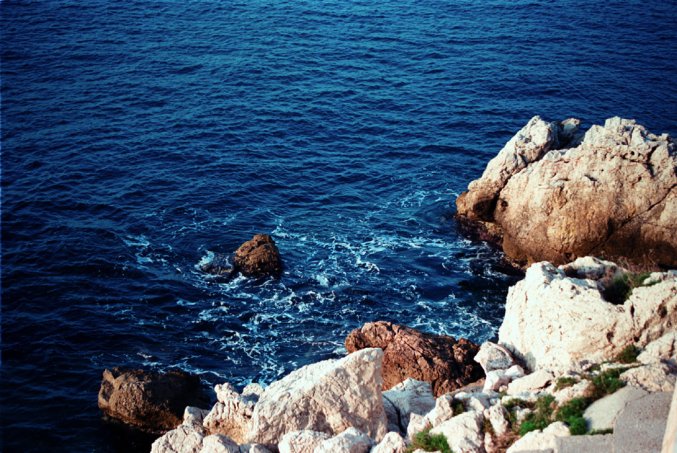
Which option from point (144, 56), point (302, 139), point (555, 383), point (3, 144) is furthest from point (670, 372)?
point (144, 56)

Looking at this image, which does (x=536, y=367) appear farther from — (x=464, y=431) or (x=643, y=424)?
(x=643, y=424)

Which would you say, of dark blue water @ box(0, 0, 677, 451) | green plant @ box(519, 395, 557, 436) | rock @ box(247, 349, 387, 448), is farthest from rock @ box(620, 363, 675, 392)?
dark blue water @ box(0, 0, 677, 451)

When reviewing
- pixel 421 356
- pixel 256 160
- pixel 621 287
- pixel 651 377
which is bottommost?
pixel 421 356

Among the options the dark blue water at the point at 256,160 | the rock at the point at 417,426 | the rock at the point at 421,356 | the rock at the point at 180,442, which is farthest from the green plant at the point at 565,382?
the dark blue water at the point at 256,160

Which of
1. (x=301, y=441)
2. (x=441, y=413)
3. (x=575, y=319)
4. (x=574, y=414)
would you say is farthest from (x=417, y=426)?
(x=575, y=319)

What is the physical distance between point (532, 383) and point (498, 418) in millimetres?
4371

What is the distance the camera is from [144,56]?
287ft

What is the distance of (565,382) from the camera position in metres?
28.3

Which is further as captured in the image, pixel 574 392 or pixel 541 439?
pixel 574 392

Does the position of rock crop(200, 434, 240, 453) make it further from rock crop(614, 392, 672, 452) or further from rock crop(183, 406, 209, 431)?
rock crop(614, 392, 672, 452)

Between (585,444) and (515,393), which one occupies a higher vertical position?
(585,444)

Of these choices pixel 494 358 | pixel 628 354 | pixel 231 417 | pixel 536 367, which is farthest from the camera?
pixel 494 358

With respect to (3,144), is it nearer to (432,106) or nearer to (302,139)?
(302,139)

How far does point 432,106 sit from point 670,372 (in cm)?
5651
